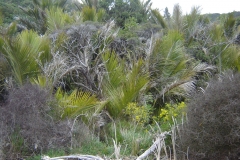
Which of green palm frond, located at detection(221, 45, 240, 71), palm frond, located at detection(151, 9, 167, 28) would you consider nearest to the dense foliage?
green palm frond, located at detection(221, 45, 240, 71)

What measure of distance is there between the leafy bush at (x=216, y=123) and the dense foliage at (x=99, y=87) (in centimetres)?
2

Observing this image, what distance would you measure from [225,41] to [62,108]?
A: 752 centimetres

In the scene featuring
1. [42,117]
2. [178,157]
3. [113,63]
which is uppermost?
[113,63]

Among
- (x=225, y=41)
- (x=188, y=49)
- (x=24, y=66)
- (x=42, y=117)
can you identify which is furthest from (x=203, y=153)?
(x=225, y=41)

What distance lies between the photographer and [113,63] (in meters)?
9.21

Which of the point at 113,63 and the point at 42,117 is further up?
the point at 113,63

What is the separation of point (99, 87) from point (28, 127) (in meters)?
2.84

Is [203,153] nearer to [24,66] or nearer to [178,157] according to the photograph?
[178,157]

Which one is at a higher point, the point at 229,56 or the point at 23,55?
the point at 23,55

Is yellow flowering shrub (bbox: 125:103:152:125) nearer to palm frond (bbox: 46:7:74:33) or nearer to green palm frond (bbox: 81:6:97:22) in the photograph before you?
palm frond (bbox: 46:7:74:33)

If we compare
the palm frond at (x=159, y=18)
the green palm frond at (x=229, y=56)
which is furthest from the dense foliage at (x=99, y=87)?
the palm frond at (x=159, y=18)

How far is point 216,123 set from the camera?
5711mm

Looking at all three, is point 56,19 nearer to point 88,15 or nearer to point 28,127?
point 88,15

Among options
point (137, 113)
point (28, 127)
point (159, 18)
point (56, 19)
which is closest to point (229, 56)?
point (159, 18)
